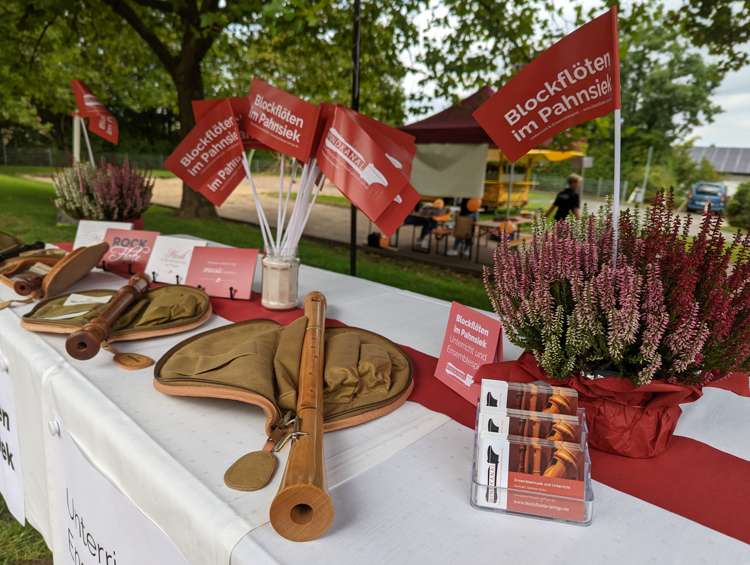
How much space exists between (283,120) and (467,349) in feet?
2.86

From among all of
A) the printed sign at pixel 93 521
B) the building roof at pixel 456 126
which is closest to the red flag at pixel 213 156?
the printed sign at pixel 93 521

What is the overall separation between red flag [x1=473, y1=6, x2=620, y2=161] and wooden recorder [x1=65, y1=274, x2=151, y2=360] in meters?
0.96

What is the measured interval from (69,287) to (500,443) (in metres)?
1.64

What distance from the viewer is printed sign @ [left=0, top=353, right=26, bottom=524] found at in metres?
1.34

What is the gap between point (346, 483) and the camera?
77cm

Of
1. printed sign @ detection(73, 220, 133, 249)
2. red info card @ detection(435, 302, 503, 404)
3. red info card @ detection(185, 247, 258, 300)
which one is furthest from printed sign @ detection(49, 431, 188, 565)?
printed sign @ detection(73, 220, 133, 249)

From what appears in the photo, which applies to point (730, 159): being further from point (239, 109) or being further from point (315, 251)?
point (239, 109)

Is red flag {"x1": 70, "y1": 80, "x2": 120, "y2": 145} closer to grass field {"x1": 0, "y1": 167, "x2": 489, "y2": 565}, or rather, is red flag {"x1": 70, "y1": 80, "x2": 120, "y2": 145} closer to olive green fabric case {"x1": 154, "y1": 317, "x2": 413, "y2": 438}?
grass field {"x1": 0, "y1": 167, "x2": 489, "y2": 565}

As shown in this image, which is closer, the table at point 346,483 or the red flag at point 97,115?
the table at point 346,483

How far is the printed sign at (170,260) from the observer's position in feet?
5.91

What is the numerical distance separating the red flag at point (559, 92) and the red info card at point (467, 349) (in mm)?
348

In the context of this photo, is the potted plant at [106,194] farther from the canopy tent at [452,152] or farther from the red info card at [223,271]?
the canopy tent at [452,152]

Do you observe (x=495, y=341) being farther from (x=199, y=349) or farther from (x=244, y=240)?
(x=244, y=240)

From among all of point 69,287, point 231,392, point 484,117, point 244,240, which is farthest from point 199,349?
point 244,240
